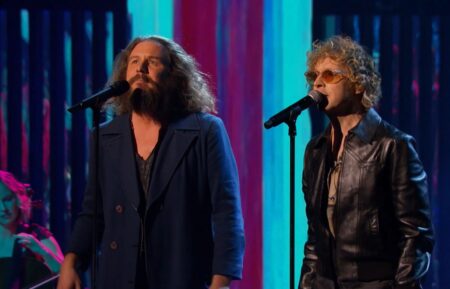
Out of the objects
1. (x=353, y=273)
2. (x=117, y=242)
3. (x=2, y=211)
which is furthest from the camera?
(x=2, y=211)

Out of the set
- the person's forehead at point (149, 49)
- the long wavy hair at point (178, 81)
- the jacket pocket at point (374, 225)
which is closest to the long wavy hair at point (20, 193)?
the long wavy hair at point (178, 81)

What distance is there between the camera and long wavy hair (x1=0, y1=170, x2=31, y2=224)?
3754 mm

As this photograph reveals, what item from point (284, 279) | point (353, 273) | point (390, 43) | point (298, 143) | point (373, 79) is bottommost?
point (284, 279)

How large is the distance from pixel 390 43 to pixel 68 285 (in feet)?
6.45

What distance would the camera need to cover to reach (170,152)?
259cm

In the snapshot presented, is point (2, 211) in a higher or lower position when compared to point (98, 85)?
lower

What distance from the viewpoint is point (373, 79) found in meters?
2.58

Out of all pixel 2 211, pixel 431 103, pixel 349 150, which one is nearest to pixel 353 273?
pixel 349 150

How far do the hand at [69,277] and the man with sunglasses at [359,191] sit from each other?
0.77 meters

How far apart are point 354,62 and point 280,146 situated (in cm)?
112

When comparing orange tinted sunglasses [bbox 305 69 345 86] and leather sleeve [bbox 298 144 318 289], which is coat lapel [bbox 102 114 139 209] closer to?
leather sleeve [bbox 298 144 318 289]

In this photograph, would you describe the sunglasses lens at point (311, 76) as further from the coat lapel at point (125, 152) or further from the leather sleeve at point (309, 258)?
the coat lapel at point (125, 152)

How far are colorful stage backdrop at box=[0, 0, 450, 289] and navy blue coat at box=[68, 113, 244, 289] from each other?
101 centimetres

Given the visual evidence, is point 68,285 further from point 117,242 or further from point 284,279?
point 284,279
